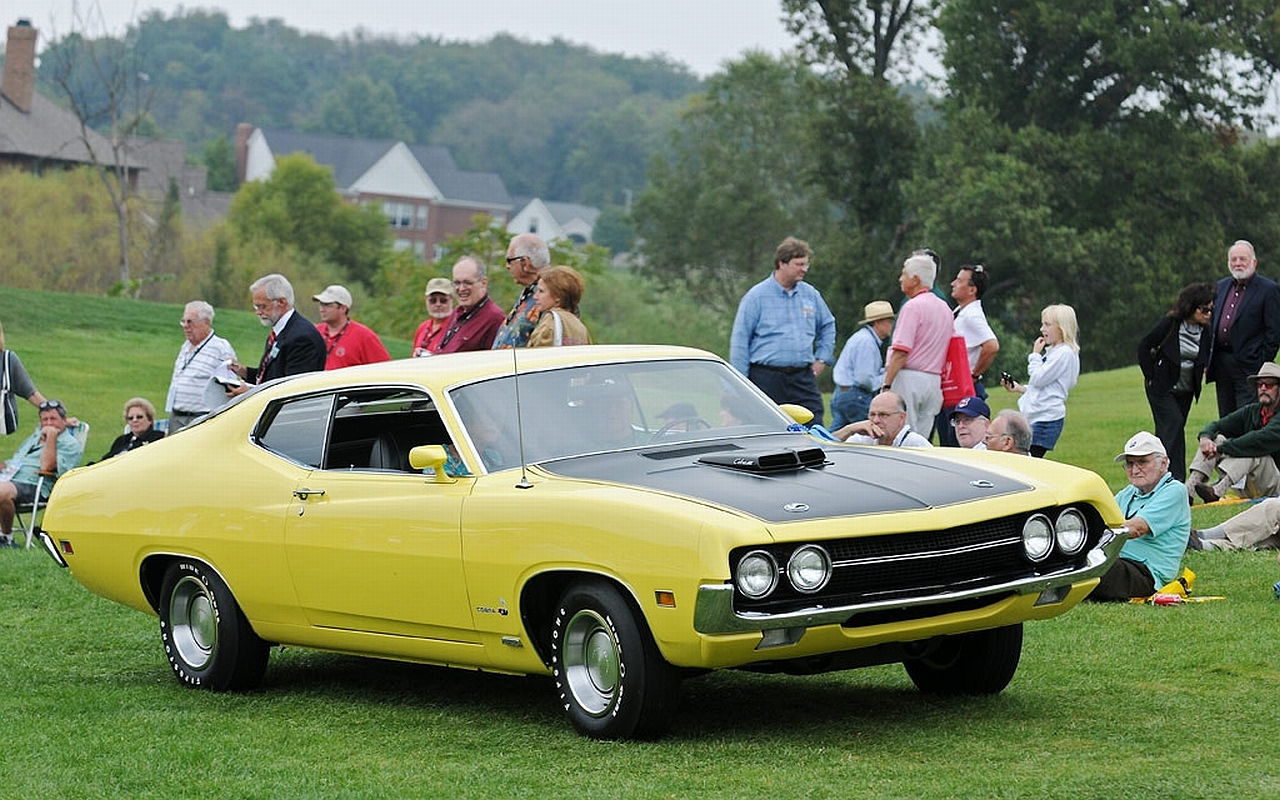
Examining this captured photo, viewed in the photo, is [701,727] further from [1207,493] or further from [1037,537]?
[1207,493]

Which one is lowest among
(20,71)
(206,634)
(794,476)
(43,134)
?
Result: (206,634)

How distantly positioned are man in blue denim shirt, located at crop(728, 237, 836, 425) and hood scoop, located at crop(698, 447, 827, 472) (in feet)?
20.2

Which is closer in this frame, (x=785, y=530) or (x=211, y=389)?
(x=785, y=530)

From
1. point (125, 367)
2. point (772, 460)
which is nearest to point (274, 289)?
point (772, 460)

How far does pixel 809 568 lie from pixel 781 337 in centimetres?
721

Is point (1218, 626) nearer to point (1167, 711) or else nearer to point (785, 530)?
point (1167, 711)

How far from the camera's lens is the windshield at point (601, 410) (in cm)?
807

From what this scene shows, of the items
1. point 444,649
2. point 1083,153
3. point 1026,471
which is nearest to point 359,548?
point 444,649

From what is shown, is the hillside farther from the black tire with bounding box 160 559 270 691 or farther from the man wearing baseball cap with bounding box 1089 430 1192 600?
the black tire with bounding box 160 559 270 691

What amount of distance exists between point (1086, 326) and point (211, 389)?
1535 inches

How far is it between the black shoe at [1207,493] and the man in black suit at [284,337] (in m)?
7.05

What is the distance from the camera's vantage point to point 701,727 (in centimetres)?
771

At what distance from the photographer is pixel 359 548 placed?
27.1 feet

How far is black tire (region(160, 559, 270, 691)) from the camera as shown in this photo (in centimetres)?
906
